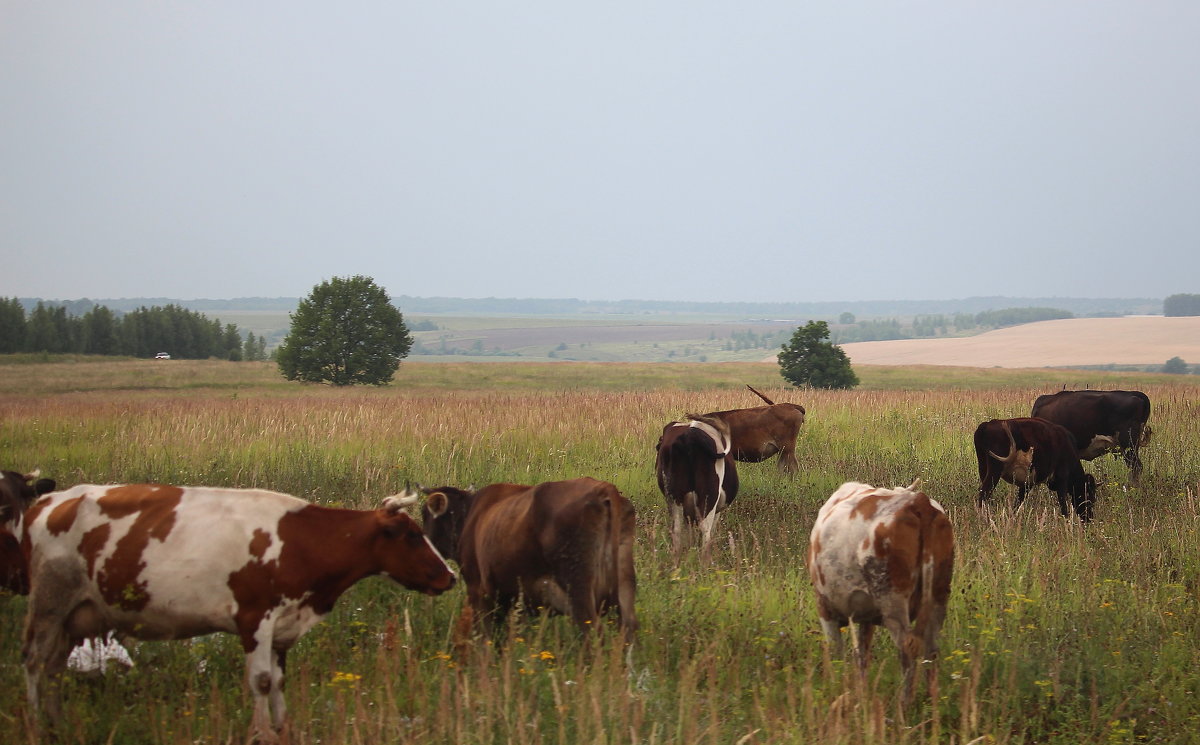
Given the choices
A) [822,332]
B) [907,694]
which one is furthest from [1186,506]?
[822,332]

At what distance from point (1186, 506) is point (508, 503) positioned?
917 centimetres

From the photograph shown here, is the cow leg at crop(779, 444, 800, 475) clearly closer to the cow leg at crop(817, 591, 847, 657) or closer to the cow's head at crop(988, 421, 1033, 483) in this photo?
the cow's head at crop(988, 421, 1033, 483)

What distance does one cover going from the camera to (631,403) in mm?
22609

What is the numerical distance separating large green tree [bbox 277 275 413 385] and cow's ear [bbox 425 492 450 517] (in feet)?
171

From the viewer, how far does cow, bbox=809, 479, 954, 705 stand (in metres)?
5.84

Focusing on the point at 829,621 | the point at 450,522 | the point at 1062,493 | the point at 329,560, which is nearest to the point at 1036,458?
the point at 1062,493

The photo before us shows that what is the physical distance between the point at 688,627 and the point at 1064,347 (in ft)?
466

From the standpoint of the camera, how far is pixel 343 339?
59.0m

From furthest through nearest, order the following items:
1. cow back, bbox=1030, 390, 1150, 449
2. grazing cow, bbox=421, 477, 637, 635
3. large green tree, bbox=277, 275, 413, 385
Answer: large green tree, bbox=277, 275, 413, 385 < cow back, bbox=1030, 390, 1150, 449 < grazing cow, bbox=421, 477, 637, 635

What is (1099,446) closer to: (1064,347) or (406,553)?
(406,553)

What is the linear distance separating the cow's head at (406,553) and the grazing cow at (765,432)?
8.73 metres

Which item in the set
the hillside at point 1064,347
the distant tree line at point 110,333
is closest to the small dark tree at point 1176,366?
the hillside at point 1064,347

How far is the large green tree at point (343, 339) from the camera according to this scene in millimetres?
58594

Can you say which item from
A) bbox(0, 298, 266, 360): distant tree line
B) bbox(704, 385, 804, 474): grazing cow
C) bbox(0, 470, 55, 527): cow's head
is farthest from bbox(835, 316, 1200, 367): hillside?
bbox(0, 470, 55, 527): cow's head
